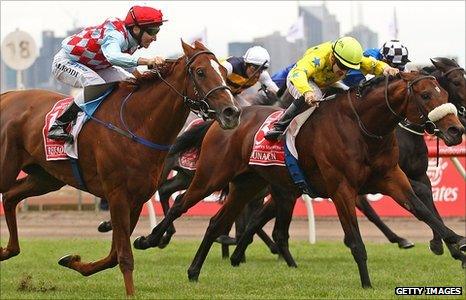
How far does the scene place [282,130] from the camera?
9.01 metres

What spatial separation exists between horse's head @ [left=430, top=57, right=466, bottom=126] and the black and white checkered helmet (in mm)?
298

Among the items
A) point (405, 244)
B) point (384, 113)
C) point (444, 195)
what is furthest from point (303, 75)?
point (444, 195)

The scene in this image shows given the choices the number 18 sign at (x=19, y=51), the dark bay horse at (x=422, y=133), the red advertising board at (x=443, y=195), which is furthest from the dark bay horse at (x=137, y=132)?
the number 18 sign at (x=19, y=51)

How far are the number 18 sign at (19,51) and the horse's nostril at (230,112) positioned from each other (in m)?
11.3

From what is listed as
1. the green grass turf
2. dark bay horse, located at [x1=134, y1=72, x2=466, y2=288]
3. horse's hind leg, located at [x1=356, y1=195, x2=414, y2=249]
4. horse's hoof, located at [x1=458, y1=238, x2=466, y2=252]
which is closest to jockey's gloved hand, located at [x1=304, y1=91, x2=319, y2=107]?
dark bay horse, located at [x1=134, y1=72, x2=466, y2=288]

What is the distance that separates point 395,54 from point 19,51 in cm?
974

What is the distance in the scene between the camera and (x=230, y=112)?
7320mm

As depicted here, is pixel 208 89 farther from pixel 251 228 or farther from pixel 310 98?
pixel 251 228

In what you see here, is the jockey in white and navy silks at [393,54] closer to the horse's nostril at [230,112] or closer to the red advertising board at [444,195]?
the horse's nostril at [230,112]

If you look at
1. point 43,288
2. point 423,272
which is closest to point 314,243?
point 423,272

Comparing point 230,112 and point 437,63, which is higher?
point 230,112

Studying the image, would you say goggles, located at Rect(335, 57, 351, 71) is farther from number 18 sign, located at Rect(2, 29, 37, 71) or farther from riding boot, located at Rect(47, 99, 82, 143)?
number 18 sign, located at Rect(2, 29, 37, 71)

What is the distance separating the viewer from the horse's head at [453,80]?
10.0 meters

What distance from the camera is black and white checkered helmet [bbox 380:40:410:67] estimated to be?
32.6ft
